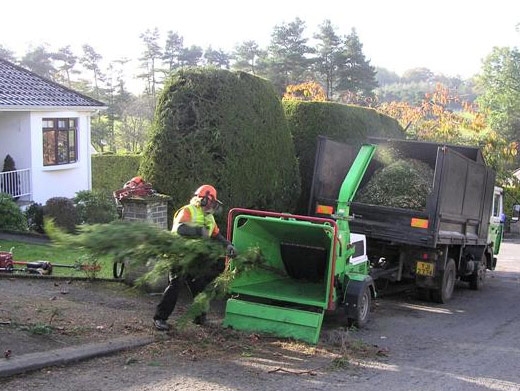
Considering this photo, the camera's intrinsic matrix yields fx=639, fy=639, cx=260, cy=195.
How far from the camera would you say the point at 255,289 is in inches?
306

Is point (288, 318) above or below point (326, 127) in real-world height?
below

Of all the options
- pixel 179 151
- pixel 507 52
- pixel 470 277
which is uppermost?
pixel 507 52

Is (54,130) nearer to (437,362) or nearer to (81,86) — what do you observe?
(437,362)

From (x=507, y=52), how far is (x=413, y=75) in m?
83.2

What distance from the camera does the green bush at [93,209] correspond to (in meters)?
16.6

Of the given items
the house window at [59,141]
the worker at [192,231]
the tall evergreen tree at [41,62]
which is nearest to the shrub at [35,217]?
the house window at [59,141]

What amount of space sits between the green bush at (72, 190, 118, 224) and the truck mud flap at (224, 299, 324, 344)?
9.77 m

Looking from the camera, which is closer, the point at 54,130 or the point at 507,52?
the point at 54,130

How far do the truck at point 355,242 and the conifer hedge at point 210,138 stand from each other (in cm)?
125

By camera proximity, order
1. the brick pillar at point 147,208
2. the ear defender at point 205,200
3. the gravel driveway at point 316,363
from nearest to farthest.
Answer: the gravel driveway at point 316,363 < the ear defender at point 205,200 < the brick pillar at point 147,208

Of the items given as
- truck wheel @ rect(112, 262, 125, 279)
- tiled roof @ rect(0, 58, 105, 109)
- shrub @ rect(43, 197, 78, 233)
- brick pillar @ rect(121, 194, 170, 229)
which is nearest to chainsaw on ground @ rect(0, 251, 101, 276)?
truck wheel @ rect(112, 262, 125, 279)

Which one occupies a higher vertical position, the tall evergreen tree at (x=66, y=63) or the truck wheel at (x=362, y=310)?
the tall evergreen tree at (x=66, y=63)

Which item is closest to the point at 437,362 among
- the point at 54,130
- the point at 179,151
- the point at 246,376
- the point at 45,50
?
the point at 246,376

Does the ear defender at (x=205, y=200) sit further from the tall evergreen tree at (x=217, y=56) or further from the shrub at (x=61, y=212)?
the tall evergreen tree at (x=217, y=56)
